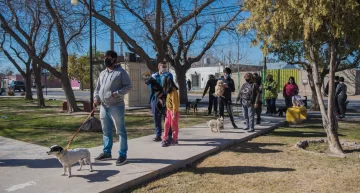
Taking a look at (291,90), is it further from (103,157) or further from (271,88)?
(103,157)

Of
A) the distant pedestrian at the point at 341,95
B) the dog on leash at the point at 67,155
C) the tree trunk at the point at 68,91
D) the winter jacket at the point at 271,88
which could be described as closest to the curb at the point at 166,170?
the dog on leash at the point at 67,155

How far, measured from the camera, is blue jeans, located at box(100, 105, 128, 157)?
17.0 ft

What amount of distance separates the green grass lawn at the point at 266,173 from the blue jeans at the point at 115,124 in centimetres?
86

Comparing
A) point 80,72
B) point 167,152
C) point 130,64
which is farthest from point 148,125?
point 80,72

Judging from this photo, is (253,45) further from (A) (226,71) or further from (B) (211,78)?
(B) (211,78)

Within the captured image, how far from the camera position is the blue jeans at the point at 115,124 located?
17.0 ft

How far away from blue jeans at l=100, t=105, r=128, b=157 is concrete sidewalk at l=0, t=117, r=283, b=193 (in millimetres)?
273

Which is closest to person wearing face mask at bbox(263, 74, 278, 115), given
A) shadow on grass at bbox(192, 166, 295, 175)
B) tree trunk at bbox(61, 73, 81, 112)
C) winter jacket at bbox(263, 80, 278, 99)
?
winter jacket at bbox(263, 80, 278, 99)

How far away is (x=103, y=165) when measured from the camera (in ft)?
17.2

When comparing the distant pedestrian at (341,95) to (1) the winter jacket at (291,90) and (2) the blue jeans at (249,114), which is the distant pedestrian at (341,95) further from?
(2) the blue jeans at (249,114)

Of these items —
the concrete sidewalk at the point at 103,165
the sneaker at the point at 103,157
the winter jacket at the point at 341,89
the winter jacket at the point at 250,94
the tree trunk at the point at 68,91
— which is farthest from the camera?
the tree trunk at the point at 68,91

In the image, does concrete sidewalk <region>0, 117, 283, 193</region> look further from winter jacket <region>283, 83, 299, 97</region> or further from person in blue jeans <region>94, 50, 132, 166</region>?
winter jacket <region>283, 83, 299, 97</region>

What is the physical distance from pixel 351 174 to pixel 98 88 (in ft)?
14.4

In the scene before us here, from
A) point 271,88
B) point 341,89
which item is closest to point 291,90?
point 271,88
